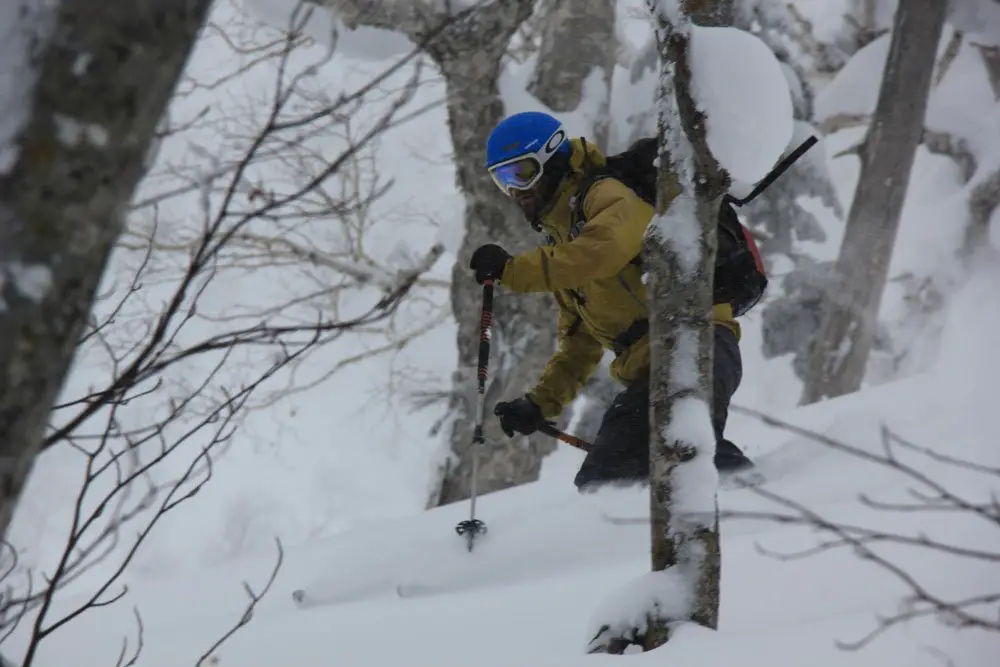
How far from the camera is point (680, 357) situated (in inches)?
91.4

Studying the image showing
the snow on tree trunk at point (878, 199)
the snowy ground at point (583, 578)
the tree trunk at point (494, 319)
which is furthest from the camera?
the snow on tree trunk at point (878, 199)

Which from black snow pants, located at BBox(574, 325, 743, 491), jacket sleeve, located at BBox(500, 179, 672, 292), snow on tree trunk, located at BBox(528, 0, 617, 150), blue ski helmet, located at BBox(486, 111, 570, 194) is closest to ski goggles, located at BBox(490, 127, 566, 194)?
blue ski helmet, located at BBox(486, 111, 570, 194)

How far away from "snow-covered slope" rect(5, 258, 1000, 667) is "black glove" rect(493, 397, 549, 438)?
429mm

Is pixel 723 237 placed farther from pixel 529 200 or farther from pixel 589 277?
pixel 529 200

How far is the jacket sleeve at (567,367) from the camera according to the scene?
4.24m

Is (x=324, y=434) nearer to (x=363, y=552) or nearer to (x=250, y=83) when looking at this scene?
(x=250, y=83)

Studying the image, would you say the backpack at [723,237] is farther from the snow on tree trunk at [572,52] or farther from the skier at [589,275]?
the snow on tree trunk at [572,52]

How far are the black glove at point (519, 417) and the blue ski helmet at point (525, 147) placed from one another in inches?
42.2

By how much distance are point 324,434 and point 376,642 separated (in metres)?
14.3

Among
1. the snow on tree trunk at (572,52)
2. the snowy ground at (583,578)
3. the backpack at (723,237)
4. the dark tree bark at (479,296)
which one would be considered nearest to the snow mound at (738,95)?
the snowy ground at (583,578)

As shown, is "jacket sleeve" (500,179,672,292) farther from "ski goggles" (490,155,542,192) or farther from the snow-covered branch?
the snow-covered branch

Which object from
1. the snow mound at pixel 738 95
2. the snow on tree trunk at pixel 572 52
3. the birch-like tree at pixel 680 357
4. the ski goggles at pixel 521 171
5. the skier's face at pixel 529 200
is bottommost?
the birch-like tree at pixel 680 357

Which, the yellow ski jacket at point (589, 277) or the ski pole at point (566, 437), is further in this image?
the ski pole at point (566, 437)

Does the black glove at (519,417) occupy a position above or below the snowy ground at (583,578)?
above
